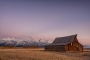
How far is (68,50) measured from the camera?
169 ft

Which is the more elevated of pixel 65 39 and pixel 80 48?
pixel 65 39

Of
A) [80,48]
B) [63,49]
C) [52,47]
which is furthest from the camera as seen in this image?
[52,47]

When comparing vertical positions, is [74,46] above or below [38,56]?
above

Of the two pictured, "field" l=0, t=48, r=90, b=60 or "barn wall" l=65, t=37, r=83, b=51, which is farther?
"barn wall" l=65, t=37, r=83, b=51

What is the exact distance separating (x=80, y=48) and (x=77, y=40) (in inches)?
147

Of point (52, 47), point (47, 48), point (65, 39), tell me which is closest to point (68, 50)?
point (65, 39)

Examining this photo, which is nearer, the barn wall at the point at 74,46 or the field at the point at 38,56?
the field at the point at 38,56

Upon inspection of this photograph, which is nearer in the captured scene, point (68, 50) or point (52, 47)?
point (68, 50)

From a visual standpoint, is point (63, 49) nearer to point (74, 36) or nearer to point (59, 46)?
point (59, 46)

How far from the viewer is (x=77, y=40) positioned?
54.2 m

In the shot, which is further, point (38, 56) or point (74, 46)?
point (74, 46)

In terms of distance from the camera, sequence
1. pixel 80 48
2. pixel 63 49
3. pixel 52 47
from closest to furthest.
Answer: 1. pixel 63 49
2. pixel 80 48
3. pixel 52 47

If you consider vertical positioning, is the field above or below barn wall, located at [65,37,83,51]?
below

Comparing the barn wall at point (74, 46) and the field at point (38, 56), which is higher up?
the barn wall at point (74, 46)
